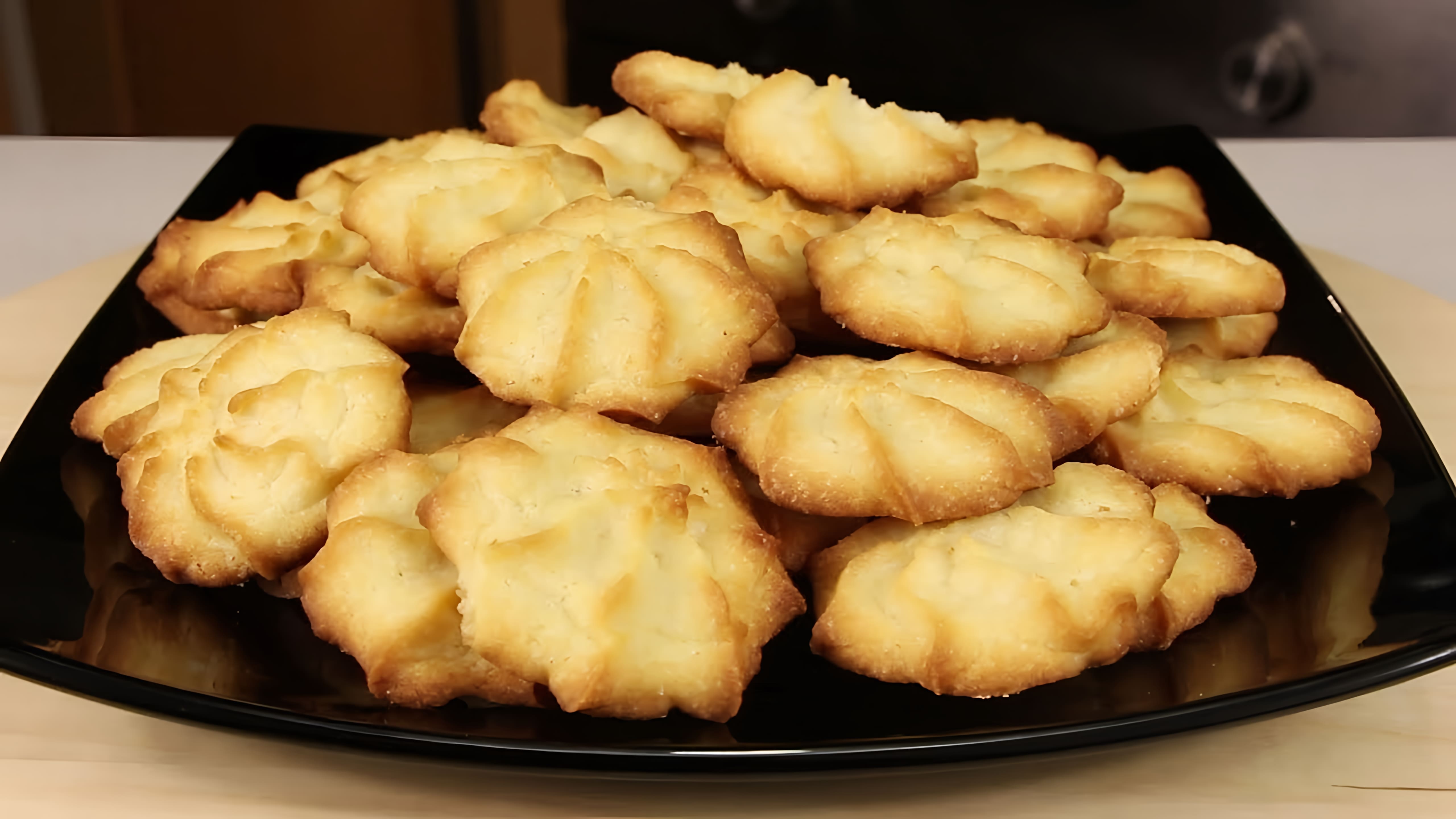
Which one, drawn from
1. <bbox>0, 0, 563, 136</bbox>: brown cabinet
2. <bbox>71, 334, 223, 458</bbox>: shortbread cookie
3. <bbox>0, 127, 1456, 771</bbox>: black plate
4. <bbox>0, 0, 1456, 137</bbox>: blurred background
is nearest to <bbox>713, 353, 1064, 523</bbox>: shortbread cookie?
<bbox>0, 127, 1456, 771</bbox>: black plate

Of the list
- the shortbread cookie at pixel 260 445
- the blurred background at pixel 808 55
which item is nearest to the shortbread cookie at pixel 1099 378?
the shortbread cookie at pixel 260 445

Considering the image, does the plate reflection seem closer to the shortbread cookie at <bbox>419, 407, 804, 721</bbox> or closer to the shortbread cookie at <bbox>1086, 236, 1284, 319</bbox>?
the shortbread cookie at <bbox>419, 407, 804, 721</bbox>

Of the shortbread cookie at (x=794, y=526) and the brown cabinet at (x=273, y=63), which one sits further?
the brown cabinet at (x=273, y=63)

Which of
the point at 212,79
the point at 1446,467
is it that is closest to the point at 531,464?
the point at 1446,467

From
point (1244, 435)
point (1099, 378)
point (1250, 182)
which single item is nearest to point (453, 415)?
point (1099, 378)

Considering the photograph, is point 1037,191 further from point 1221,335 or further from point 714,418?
point 714,418

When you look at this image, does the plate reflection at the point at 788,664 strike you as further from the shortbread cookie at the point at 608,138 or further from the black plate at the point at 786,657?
the shortbread cookie at the point at 608,138
